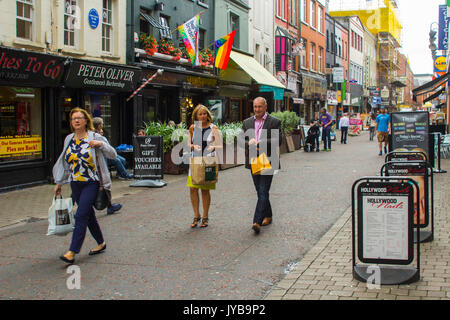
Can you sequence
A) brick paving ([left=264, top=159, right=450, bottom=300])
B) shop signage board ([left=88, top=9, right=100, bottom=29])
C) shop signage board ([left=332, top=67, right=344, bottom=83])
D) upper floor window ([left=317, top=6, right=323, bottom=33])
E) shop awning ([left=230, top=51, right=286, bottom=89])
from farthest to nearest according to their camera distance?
1. shop signage board ([left=332, top=67, right=344, bottom=83])
2. upper floor window ([left=317, top=6, right=323, bottom=33])
3. shop awning ([left=230, top=51, right=286, bottom=89])
4. shop signage board ([left=88, top=9, right=100, bottom=29])
5. brick paving ([left=264, top=159, right=450, bottom=300])

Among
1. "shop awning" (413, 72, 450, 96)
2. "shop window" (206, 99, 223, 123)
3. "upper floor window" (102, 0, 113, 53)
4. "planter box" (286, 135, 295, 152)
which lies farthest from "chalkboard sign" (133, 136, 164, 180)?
"planter box" (286, 135, 295, 152)

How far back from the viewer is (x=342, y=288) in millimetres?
4953

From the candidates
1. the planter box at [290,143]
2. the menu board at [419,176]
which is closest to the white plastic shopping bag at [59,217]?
the menu board at [419,176]

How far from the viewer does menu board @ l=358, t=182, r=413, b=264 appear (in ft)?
16.5

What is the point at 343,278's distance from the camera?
5.25 m

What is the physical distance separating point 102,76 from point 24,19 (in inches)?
105

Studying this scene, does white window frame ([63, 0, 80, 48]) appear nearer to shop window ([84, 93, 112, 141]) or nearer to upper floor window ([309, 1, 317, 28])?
shop window ([84, 93, 112, 141])

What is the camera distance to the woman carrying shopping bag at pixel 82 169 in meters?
6.07

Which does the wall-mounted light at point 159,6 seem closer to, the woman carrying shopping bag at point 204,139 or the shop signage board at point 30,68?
the shop signage board at point 30,68

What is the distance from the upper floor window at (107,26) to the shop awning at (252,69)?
783cm

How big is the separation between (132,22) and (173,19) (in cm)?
286

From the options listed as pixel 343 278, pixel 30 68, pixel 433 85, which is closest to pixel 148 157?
pixel 30 68

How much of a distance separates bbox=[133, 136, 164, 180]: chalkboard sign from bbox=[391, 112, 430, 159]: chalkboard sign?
5862mm
